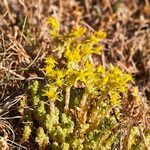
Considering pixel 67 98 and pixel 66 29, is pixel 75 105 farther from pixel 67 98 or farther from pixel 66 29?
pixel 66 29

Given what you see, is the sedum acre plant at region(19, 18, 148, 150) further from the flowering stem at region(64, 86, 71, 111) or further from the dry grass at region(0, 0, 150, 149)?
the dry grass at region(0, 0, 150, 149)

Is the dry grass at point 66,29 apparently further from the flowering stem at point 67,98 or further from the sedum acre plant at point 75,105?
the flowering stem at point 67,98

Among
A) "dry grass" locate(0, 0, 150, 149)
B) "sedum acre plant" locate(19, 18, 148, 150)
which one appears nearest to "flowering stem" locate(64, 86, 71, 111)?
"sedum acre plant" locate(19, 18, 148, 150)

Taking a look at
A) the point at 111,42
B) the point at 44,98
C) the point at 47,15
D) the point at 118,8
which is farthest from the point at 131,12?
the point at 44,98

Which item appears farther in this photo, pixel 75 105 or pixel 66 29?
pixel 66 29

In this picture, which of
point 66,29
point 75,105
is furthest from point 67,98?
point 66,29
